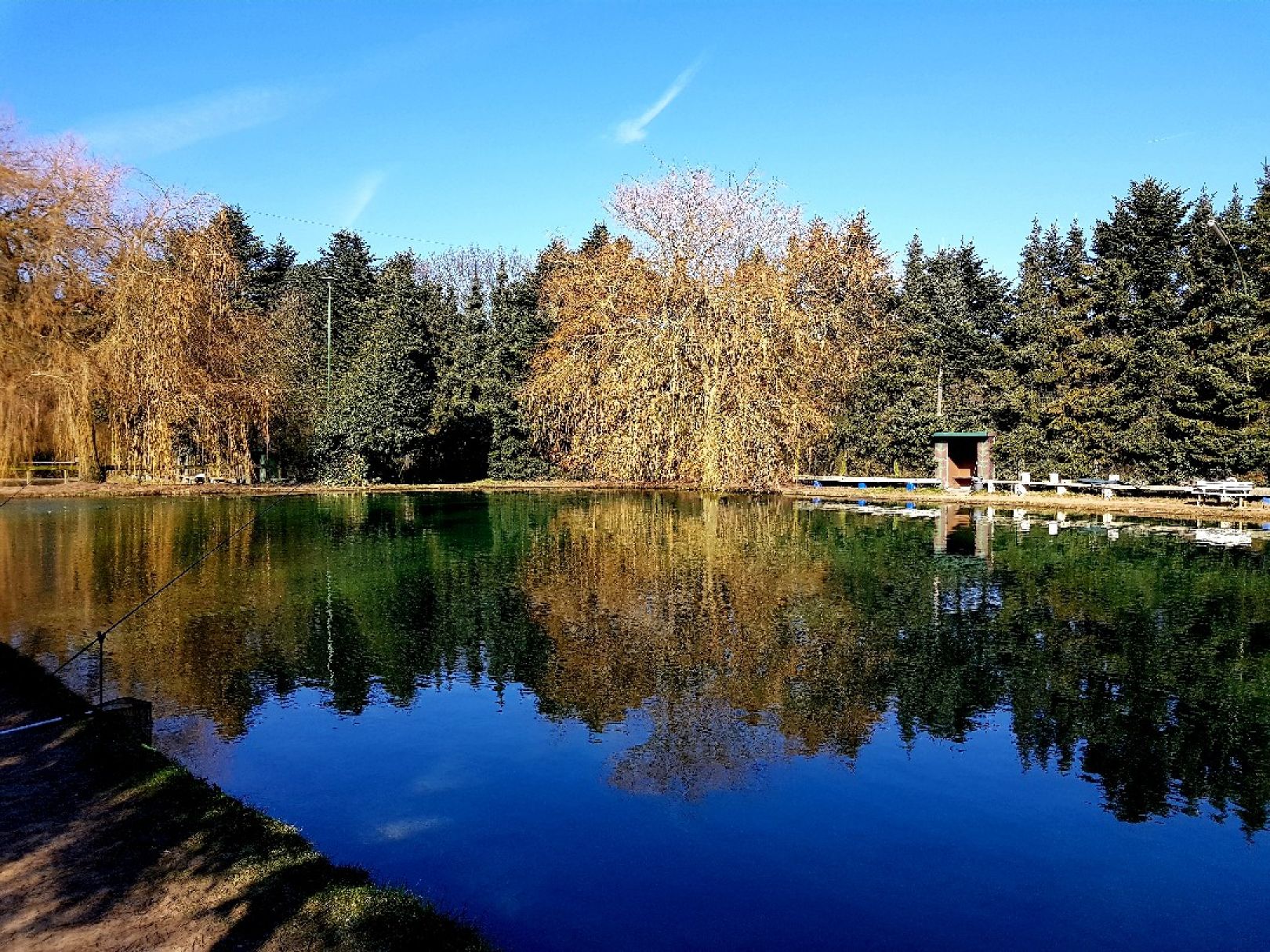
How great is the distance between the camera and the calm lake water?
18.5 feet

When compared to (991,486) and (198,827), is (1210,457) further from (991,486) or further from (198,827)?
(198,827)

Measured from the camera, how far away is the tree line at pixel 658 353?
534 inches

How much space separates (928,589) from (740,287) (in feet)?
34.9

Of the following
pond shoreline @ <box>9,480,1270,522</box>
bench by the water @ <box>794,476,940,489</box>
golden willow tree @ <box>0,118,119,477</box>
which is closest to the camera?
golden willow tree @ <box>0,118,119,477</box>

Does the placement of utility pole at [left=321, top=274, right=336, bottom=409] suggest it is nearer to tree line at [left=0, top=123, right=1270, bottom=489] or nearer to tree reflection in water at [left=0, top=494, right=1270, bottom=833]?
tree line at [left=0, top=123, right=1270, bottom=489]

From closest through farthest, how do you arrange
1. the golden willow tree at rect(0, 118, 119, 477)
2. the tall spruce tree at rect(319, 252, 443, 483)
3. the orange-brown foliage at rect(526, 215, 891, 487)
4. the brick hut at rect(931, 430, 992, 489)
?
the golden willow tree at rect(0, 118, 119, 477), the orange-brown foliage at rect(526, 215, 891, 487), the brick hut at rect(931, 430, 992, 489), the tall spruce tree at rect(319, 252, 443, 483)

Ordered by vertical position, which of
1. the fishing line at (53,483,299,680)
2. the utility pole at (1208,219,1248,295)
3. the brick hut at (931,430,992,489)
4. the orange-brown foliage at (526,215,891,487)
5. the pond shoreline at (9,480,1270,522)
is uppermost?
the utility pole at (1208,219,1248,295)

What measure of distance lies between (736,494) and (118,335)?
2178 centimetres

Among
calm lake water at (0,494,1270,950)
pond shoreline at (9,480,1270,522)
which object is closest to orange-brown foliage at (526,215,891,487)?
pond shoreline at (9,480,1270,522)

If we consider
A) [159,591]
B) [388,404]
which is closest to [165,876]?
[159,591]

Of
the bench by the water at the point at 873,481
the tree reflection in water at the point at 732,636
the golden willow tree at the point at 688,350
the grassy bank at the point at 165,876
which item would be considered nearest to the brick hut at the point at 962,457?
the bench by the water at the point at 873,481

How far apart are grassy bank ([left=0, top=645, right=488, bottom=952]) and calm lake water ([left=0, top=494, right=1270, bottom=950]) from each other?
0.62 m

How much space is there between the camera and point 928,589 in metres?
14.9

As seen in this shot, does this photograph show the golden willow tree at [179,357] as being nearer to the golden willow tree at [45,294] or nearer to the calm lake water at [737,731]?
the calm lake water at [737,731]
